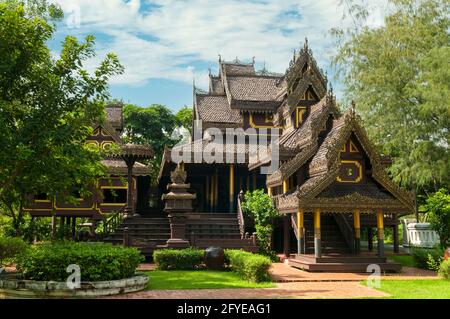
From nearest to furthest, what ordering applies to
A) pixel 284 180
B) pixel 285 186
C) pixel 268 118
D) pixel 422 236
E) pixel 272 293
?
pixel 272 293
pixel 284 180
pixel 285 186
pixel 422 236
pixel 268 118

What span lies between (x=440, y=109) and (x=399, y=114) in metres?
3.20

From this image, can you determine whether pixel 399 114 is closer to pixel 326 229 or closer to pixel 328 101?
pixel 328 101

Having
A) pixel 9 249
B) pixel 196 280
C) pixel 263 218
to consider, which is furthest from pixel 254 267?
pixel 9 249

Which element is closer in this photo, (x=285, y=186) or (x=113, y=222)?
(x=285, y=186)

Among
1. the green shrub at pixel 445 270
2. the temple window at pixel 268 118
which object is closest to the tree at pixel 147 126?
the temple window at pixel 268 118

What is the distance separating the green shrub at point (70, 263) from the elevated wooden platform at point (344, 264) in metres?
7.34

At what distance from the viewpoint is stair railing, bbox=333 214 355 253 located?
1894cm

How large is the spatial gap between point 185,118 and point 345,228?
1215 inches

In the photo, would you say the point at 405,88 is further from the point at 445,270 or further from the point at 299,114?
the point at 445,270

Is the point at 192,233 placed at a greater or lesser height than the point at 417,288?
greater

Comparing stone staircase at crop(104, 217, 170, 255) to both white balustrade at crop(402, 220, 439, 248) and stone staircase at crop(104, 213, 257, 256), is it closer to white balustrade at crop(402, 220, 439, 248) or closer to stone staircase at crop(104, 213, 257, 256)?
stone staircase at crop(104, 213, 257, 256)

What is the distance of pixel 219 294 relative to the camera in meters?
10.8

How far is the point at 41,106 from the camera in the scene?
1277 cm

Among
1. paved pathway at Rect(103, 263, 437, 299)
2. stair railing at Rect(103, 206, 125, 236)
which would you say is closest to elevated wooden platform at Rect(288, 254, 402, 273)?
paved pathway at Rect(103, 263, 437, 299)
